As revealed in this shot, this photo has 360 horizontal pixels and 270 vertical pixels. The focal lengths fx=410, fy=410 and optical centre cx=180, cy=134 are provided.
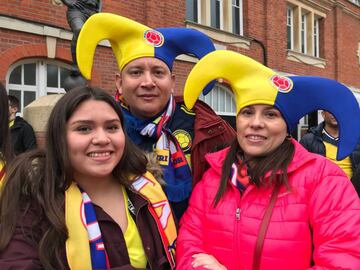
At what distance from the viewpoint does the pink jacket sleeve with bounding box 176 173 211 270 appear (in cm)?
178

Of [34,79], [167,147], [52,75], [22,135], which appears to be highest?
[52,75]

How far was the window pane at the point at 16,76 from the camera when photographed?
23.0 ft

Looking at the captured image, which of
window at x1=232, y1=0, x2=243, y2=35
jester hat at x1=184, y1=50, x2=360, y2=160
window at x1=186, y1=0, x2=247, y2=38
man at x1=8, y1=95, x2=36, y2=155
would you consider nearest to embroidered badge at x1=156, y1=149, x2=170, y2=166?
jester hat at x1=184, y1=50, x2=360, y2=160

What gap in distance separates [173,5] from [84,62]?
7.41 meters

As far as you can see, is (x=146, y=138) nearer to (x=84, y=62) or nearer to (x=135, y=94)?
(x=135, y=94)

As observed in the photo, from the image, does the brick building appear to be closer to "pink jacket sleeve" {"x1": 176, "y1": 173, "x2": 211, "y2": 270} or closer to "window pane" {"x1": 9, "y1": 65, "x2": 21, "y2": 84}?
"window pane" {"x1": 9, "y1": 65, "x2": 21, "y2": 84}

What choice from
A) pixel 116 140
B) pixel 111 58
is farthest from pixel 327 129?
pixel 111 58

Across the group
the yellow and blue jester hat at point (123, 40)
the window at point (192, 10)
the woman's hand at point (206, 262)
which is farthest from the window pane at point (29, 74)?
the woman's hand at point (206, 262)

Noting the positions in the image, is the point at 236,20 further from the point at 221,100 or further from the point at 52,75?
the point at 52,75

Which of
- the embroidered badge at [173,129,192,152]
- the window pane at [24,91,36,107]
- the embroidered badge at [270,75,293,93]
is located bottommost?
the embroidered badge at [173,129,192,152]

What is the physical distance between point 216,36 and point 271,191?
357 inches

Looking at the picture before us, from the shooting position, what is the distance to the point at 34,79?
730cm

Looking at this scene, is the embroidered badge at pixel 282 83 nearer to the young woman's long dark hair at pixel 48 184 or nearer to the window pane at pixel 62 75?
the young woman's long dark hair at pixel 48 184

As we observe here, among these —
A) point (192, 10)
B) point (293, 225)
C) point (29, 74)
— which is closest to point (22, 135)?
point (29, 74)
